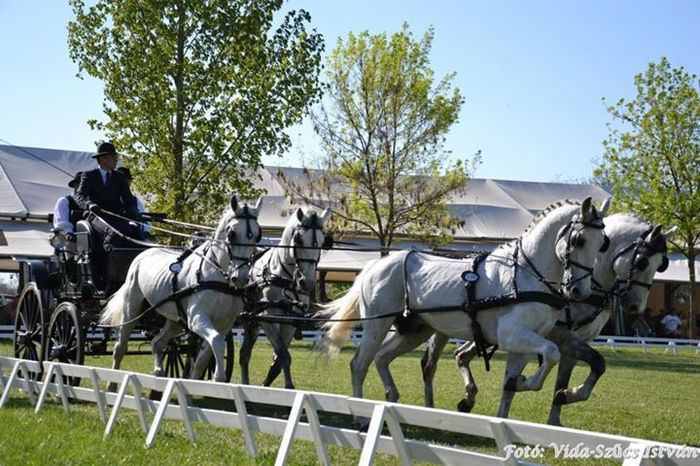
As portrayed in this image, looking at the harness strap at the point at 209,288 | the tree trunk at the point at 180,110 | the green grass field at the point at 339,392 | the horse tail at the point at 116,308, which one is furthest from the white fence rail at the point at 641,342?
the harness strap at the point at 209,288

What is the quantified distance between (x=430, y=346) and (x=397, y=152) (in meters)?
19.3

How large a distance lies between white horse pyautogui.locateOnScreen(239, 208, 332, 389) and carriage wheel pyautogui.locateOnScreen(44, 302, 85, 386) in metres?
2.01

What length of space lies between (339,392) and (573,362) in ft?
13.8

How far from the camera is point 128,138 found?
24562 mm

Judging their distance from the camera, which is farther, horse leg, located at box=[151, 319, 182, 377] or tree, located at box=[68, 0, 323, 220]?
tree, located at box=[68, 0, 323, 220]

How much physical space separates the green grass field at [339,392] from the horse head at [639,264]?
1.49m

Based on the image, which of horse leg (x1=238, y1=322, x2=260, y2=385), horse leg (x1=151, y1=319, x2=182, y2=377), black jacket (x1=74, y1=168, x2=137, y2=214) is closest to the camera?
horse leg (x1=151, y1=319, x2=182, y2=377)

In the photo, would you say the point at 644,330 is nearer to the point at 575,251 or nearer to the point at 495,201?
the point at 495,201

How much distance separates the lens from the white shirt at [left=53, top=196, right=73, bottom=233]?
40.6 feet

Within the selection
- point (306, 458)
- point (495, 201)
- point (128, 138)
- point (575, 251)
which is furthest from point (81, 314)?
point (495, 201)

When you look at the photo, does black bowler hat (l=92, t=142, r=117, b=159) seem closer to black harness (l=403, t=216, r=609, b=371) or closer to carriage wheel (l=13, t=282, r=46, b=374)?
carriage wheel (l=13, t=282, r=46, b=374)

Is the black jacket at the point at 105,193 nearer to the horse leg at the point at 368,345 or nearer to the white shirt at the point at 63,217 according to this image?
the white shirt at the point at 63,217

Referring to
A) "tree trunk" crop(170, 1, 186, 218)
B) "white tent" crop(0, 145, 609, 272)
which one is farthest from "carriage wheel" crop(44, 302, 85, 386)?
"white tent" crop(0, 145, 609, 272)

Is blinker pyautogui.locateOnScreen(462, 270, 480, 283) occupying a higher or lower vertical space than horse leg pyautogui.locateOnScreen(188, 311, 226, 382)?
higher
